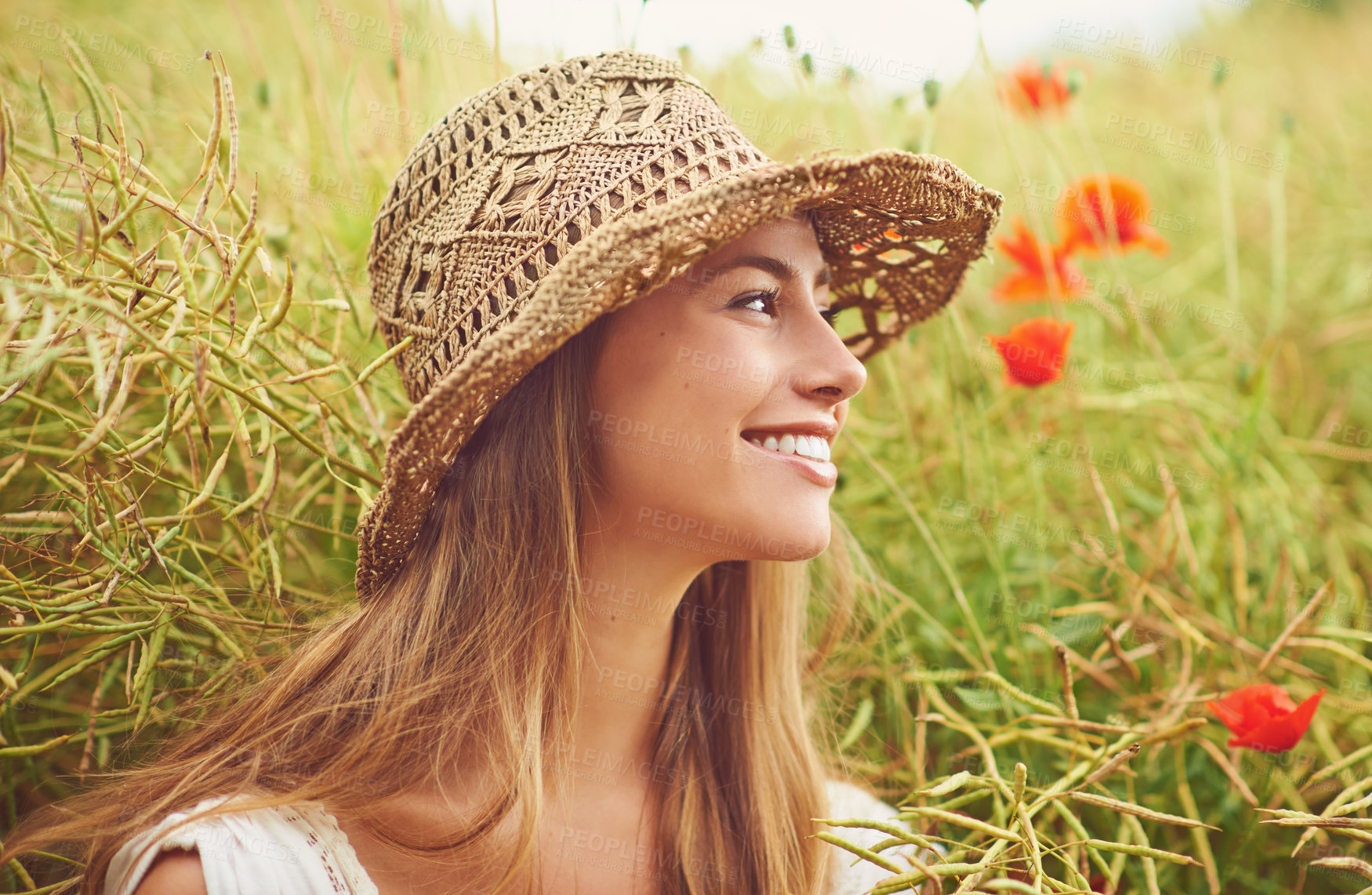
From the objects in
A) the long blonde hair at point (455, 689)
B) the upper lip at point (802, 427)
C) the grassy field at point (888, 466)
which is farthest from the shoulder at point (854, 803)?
the upper lip at point (802, 427)

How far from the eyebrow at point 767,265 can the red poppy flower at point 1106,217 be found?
2.55ft

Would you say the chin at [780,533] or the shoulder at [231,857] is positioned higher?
the chin at [780,533]

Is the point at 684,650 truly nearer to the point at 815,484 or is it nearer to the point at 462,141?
the point at 815,484

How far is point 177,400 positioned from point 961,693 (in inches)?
46.8

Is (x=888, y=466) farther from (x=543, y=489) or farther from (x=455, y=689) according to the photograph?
(x=455, y=689)

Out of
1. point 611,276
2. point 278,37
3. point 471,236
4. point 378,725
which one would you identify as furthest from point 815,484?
point 278,37

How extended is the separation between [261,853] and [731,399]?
771 millimetres

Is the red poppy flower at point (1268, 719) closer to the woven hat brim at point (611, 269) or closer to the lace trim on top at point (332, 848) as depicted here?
the woven hat brim at point (611, 269)

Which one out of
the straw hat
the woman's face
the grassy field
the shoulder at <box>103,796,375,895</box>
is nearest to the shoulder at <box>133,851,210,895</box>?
the shoulder at <box>103,796,375,895</box>

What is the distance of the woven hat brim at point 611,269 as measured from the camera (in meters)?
0.97

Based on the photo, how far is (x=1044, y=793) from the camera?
3.55 ft

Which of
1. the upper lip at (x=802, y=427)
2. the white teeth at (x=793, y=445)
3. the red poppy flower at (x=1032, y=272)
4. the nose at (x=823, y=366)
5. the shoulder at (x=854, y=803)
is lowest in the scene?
the shoulder at (x=854, y=803)

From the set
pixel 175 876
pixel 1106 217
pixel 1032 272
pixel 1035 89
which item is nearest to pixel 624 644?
pixel 175 876

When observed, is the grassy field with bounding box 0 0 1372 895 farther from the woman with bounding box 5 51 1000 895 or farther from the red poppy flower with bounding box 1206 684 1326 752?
the woman with bounding box 5 51 1000 895
